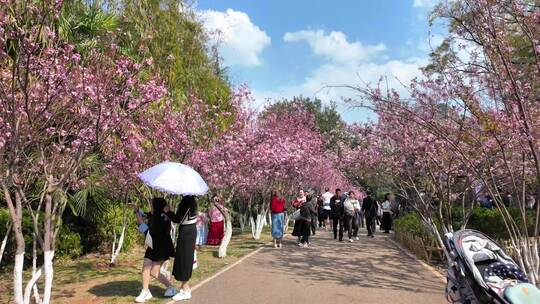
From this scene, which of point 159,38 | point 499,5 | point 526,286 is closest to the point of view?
point 526,286

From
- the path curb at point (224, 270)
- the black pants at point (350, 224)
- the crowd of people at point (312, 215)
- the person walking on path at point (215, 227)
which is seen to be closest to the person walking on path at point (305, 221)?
the crowd of people at point (312, 215)

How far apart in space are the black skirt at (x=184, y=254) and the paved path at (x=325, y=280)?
407 mm

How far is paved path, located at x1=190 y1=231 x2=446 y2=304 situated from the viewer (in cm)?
750

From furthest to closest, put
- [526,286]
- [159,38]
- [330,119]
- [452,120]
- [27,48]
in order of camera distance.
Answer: [330,119]
[159,38]
[452,120]
[27,48]
[526,286]

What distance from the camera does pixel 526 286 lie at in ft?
14.9

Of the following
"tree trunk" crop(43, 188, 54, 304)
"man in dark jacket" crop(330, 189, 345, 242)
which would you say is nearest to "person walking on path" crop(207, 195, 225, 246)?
"man in dark jacket" crop(330, 189, 345, 242)

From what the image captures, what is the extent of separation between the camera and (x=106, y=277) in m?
9.22

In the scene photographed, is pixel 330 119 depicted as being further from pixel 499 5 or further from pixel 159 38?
pixel 499 5

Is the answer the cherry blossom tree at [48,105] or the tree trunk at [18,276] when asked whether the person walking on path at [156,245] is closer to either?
the cherry blossom tree at [48,105]

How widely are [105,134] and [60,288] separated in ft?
12.0

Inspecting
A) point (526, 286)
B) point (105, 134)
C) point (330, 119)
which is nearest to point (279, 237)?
point (105, 134)

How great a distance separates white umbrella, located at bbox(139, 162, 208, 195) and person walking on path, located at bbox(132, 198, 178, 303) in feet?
1.72

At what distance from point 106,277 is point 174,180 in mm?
3340

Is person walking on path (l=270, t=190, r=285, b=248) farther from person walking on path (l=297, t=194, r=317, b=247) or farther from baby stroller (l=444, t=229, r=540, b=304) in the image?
baby stroller (l=444, t=229, r=540, b=304)
